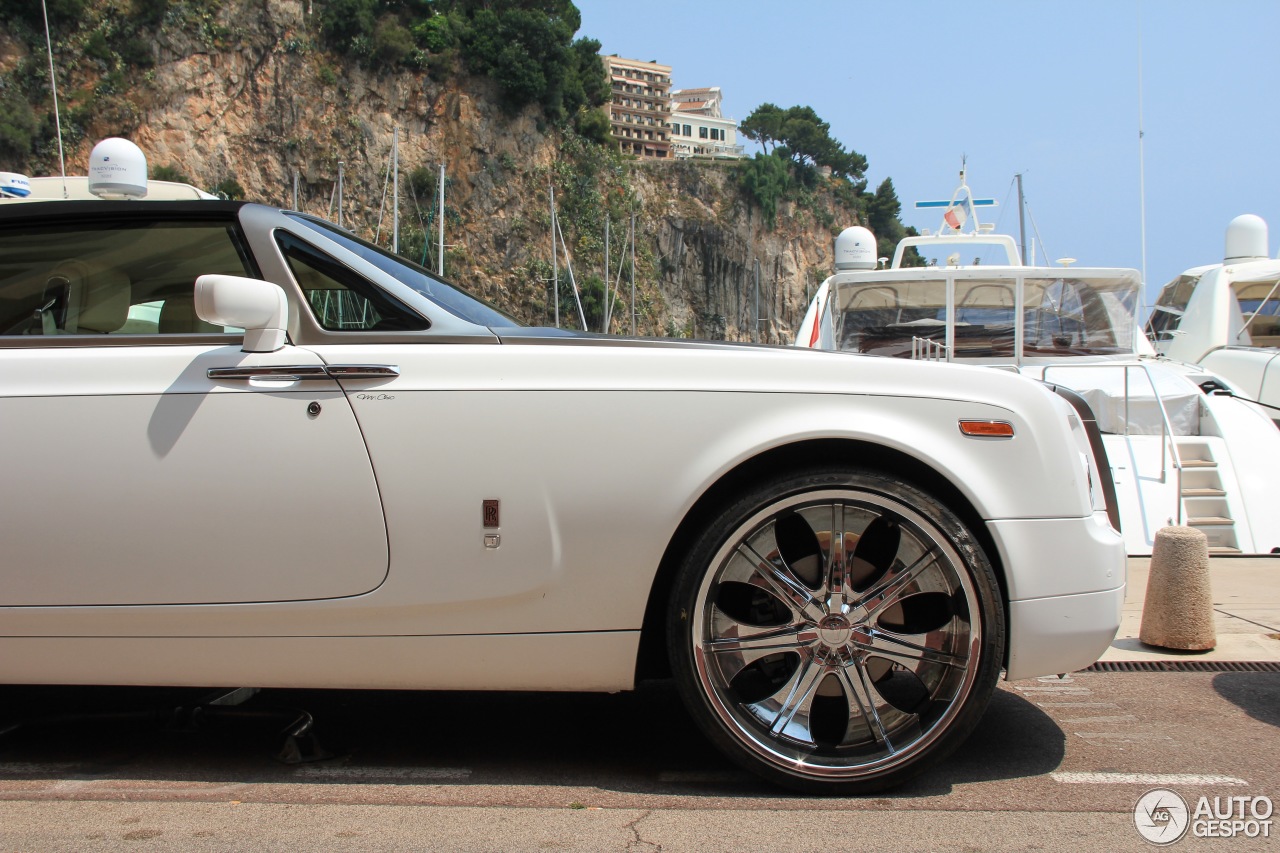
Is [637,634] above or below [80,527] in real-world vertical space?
below

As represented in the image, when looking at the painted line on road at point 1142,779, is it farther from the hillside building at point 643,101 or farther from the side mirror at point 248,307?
the hillside building at point 643,101

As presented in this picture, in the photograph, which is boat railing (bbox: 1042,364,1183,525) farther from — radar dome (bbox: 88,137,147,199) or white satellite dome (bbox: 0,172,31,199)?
white satellite dome (bbox: 0,172,31,199)

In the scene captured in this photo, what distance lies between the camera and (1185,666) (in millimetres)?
4125

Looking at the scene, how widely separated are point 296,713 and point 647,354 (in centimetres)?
150

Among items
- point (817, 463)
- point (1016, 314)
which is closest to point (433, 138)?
point (1016, 314)

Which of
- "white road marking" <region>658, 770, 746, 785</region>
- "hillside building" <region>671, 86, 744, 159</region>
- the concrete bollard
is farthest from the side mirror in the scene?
"hillside building" <region>671, 86, 744, 159</region>

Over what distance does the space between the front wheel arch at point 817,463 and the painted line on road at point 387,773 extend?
629 millimetres

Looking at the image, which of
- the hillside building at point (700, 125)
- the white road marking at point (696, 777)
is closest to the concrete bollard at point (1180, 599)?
the white road marking at point (696, 777)

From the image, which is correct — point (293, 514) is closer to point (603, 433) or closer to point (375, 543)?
point (375, 543)

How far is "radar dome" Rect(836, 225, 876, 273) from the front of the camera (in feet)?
39.5

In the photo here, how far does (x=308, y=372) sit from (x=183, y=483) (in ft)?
1.36

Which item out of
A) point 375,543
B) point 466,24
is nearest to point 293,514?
point 375,543

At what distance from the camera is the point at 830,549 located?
2650 mm

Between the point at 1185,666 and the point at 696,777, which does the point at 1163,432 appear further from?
the point at 696,777
